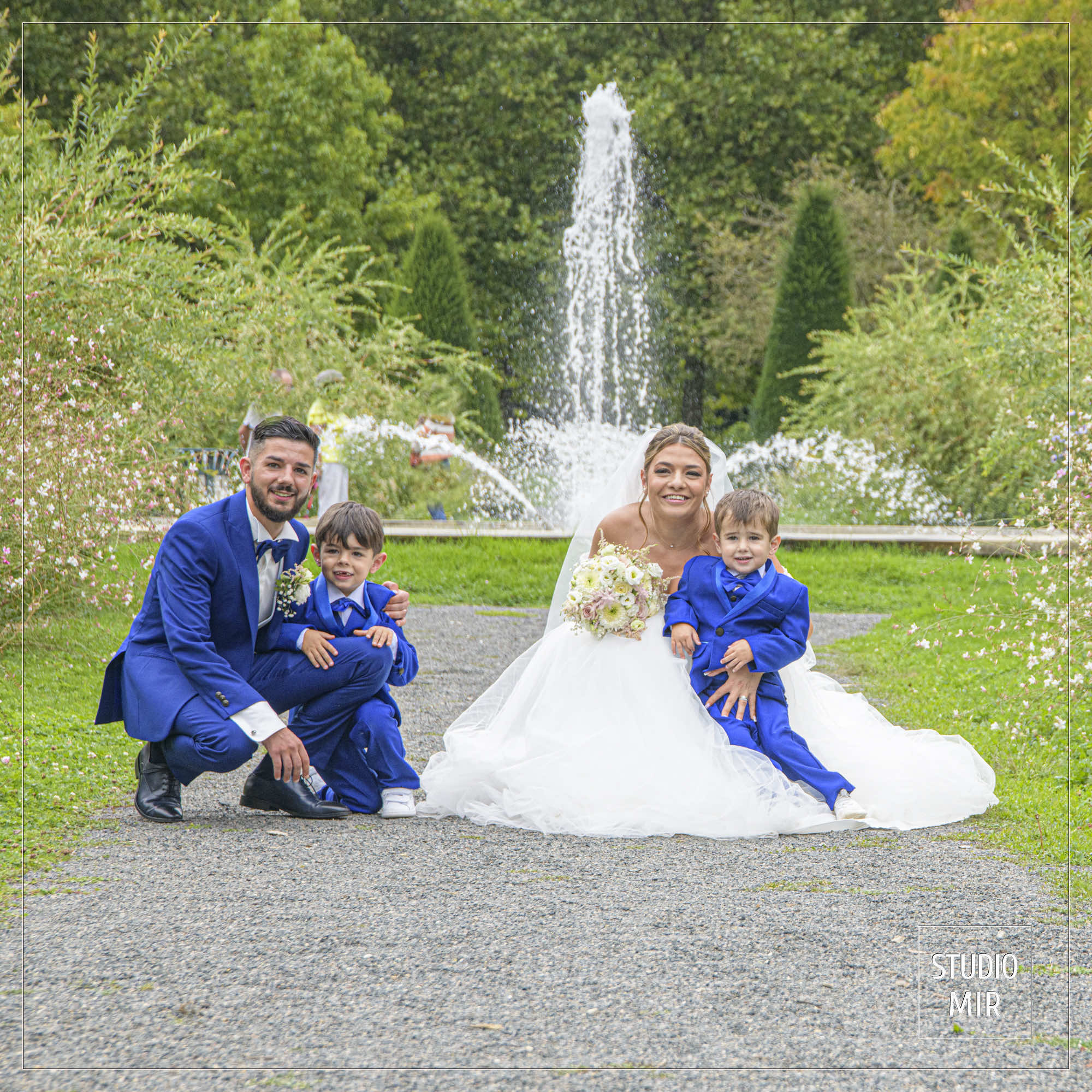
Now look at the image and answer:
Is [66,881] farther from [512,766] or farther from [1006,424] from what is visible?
[1006,424]

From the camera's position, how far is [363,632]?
455 centimetres

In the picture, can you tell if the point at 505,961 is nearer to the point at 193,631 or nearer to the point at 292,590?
the point at 193,631

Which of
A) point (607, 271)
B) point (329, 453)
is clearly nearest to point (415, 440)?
point (329, 453)

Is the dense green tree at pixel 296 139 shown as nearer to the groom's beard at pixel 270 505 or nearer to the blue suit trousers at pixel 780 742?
the groom's beard at pixel 270 505

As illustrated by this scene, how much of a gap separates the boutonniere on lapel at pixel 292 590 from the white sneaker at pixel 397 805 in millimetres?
705

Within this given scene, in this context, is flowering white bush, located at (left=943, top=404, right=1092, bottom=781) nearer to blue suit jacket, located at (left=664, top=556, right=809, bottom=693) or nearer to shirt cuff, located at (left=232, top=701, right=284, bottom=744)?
blue suit jacket, located at (left=664, top=556, right=809, bottom=693)

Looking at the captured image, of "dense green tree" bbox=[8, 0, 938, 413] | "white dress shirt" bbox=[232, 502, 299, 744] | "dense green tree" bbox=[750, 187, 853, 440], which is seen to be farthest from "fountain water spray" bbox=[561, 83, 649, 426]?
"white dress shirt" bbox=[232, 502, 299, 744]

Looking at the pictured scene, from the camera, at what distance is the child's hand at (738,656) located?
462 centimetres

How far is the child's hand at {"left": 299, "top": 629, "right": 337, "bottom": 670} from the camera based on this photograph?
440cm

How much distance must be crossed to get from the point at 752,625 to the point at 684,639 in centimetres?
25

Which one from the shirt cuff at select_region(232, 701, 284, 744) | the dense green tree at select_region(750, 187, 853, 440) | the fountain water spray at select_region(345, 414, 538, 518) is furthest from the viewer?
the dense green tree at select_region(750, 187, 853, 440)

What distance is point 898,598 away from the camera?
1069 centimetres

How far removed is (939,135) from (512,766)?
2082cm

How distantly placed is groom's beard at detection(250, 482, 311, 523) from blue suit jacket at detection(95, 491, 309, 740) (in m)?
0.06
